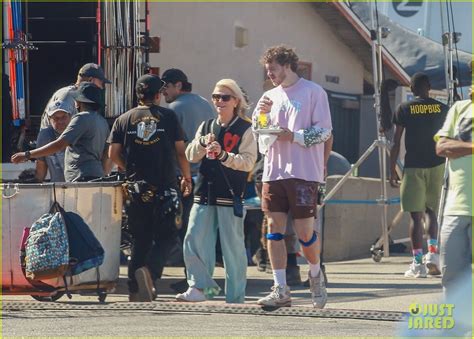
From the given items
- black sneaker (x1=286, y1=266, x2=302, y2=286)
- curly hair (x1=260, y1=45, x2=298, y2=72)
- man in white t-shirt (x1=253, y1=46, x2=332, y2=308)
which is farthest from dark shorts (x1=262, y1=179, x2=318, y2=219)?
black sneaker (x1=286, y1=266, x2=302, y2=286)

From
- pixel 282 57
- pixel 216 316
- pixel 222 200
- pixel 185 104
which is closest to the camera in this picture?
pixel 216 316

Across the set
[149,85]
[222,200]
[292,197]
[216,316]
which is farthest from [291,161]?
[149,85]

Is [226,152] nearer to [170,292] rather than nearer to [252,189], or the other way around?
[170,292]

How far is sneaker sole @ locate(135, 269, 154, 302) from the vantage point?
938cm

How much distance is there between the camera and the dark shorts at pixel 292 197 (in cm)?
845

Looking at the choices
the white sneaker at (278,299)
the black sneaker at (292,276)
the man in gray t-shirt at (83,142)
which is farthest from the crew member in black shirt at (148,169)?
the black sneaker at (292,276)

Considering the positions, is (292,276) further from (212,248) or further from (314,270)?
(314,270)

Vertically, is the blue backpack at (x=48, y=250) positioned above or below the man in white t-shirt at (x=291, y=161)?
below

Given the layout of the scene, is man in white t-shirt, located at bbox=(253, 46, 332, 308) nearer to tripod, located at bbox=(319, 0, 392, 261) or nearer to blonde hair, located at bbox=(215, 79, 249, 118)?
blonde hair, located at bbox=(215, 79, 249, 118)

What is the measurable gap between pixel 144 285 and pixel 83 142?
1293 mm

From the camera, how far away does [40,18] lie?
13.8 metres

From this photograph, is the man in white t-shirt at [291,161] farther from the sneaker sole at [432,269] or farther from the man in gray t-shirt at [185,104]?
the sneaker sole at [432,269]

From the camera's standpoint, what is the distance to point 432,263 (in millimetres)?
11469

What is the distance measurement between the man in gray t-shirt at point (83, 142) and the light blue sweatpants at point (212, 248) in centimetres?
112
